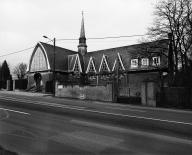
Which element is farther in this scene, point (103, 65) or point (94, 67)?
point (94, 67)

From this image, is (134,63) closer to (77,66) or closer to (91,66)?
(91,66)

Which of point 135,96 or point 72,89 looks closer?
point 135,96

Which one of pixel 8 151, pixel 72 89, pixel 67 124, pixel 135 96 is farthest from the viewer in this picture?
pixel 72 89

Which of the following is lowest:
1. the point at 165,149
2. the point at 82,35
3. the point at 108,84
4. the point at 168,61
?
the point at 165,149

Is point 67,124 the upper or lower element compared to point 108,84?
lower

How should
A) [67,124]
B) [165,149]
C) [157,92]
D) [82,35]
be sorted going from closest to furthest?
[165,149]
[67,124]
[157,92]
[82,35]

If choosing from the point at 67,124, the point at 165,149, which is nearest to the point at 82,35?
the point at 67,124

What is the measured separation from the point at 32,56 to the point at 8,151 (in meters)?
42.3

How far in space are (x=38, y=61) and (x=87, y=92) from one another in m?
20.8

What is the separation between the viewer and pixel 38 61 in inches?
1735

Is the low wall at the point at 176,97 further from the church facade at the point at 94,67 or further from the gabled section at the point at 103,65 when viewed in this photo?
the gabled section at the point at 103,65

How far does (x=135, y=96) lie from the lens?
2425 centimetres

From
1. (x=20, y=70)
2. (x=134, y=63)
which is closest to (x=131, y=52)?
(x=134, y=63)

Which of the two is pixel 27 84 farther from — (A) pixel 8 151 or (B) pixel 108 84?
(A) pixel 8 151
